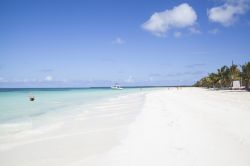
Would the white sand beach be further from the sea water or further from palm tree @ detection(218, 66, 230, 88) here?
palm tree @ detection(218, 66, 230, 88)

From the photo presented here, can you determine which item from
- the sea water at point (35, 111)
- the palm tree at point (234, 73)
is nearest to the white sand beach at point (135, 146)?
the sea water at point (35, 111)

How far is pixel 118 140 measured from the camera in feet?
26.7

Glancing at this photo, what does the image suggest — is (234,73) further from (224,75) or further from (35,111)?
(35,111)

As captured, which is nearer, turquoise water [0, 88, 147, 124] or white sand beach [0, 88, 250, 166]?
white sand beach [0, 88, 250, 166]

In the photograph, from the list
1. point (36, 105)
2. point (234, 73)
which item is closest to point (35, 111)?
point (36, 105)

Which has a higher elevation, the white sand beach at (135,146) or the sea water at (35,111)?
the white sand beach at (135,146)

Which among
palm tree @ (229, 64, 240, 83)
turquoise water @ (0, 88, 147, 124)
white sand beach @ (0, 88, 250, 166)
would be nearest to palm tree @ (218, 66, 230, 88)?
palm tree @ (229, 64, 240, 83)

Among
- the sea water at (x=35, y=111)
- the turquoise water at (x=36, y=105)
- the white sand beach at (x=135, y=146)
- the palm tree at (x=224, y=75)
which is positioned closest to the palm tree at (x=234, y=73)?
the palm tree at (x=224, y=75)

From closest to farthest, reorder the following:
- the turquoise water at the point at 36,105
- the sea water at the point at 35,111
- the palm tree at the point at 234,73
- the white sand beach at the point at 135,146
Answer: the white sand beach at the point at 135,146
the sea water at the point at 35,111
the turquoise water at the point at 36,105
the palm tree at the point at 234,73

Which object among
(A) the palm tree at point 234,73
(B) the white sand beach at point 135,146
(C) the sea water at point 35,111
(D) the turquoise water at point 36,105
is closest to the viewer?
(B) the white sand beach at point 135,146

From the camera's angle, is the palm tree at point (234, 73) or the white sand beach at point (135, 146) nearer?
the white sand beach at point (135, 146)

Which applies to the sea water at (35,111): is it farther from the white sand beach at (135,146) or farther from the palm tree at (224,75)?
the palm tree at (224,75)

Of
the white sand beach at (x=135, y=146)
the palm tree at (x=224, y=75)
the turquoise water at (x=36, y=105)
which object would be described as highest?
the palm tree at (x=224, y=75)

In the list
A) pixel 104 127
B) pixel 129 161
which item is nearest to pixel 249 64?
pixel 104 127
